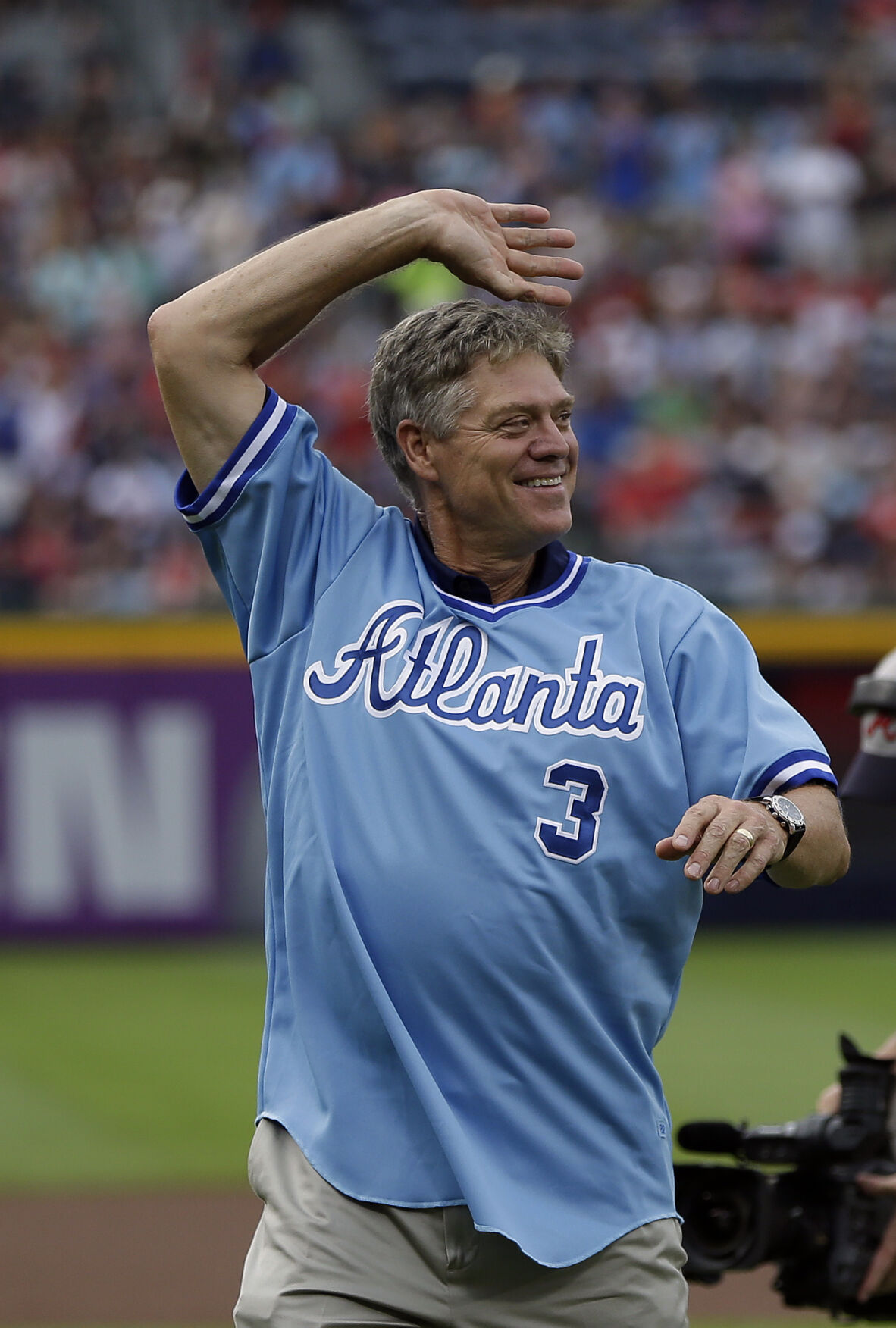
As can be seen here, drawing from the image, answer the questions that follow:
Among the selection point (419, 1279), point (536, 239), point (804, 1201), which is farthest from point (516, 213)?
point (804, 1201)

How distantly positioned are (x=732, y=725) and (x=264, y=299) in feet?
3.32

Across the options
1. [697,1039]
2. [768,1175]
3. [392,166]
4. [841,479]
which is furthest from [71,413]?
[768,1175]

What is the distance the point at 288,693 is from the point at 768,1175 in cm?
131

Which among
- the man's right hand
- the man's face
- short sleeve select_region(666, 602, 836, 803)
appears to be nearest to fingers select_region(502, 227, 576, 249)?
the man's right hand

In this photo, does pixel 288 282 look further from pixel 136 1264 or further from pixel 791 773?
pixel 136 1264

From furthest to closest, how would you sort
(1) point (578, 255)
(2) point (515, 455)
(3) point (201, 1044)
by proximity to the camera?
(1) point (578, 255), (3) point (201, 1044), (2) point (515, 455)

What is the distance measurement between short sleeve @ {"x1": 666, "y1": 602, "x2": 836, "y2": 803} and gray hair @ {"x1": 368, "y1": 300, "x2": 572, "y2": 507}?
520 millimetres

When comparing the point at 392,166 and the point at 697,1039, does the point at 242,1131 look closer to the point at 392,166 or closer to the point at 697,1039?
the point at 697,1039

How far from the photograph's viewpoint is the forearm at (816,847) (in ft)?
9.27

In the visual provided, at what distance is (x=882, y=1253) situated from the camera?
3.59 metres

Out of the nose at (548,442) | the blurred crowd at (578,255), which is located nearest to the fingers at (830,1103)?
the nose at (548,442)

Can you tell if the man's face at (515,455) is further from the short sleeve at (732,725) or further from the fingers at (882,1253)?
the fingers at (882,1253)

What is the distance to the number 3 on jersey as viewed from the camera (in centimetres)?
292

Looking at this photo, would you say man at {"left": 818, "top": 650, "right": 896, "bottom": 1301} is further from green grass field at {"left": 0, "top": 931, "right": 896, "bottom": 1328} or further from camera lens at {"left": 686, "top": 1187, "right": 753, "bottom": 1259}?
green grass field at {"left": 0, "top": 931, "right": 896, "bottom": 1328}
